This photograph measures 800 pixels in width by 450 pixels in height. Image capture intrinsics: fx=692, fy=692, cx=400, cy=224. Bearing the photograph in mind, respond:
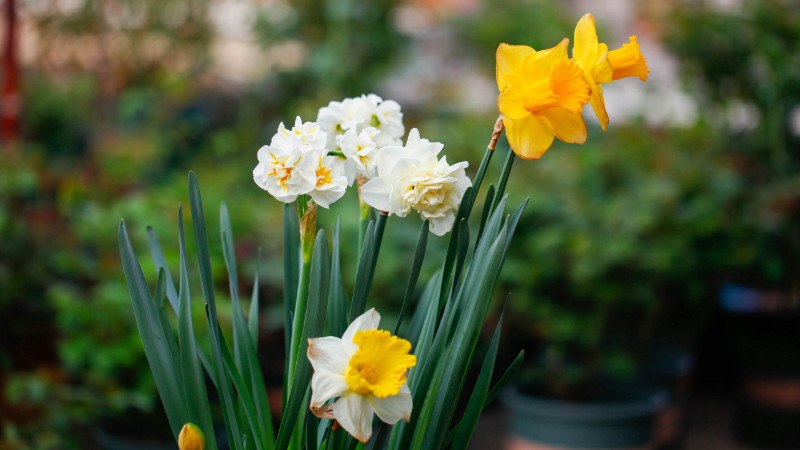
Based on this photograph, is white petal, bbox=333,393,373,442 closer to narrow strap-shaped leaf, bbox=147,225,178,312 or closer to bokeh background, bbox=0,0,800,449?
narrow strap-shaped leaf, bbox=147,225,178,312

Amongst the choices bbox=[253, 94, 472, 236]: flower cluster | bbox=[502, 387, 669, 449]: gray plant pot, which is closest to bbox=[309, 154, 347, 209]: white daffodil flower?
bbox=[253, 94, 472, 236]: flower cluster

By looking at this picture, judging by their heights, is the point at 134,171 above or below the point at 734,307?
above

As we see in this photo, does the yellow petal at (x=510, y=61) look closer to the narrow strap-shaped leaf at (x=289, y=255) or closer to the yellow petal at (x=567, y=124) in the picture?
the yellow petal at (x=567, y=124)

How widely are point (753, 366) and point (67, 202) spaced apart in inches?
81.0

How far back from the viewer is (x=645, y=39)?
490 centimetres

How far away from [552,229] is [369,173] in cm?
142

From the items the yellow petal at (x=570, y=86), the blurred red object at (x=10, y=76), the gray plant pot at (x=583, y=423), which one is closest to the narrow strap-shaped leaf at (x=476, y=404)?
the yellow petal at (x=570, y=86)

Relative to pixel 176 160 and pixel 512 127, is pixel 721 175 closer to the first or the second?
pixel 512 127

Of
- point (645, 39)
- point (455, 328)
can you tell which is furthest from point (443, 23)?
point (455, 328)

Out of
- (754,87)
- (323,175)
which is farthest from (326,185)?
(754,87)

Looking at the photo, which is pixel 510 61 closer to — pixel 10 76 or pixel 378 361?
pixel 378 361

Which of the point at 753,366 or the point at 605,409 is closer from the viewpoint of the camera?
the point at 605,409

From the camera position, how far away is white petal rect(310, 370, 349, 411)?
0.41 meters

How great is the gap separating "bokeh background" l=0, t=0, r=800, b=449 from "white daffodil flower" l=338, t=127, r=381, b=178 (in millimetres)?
997
